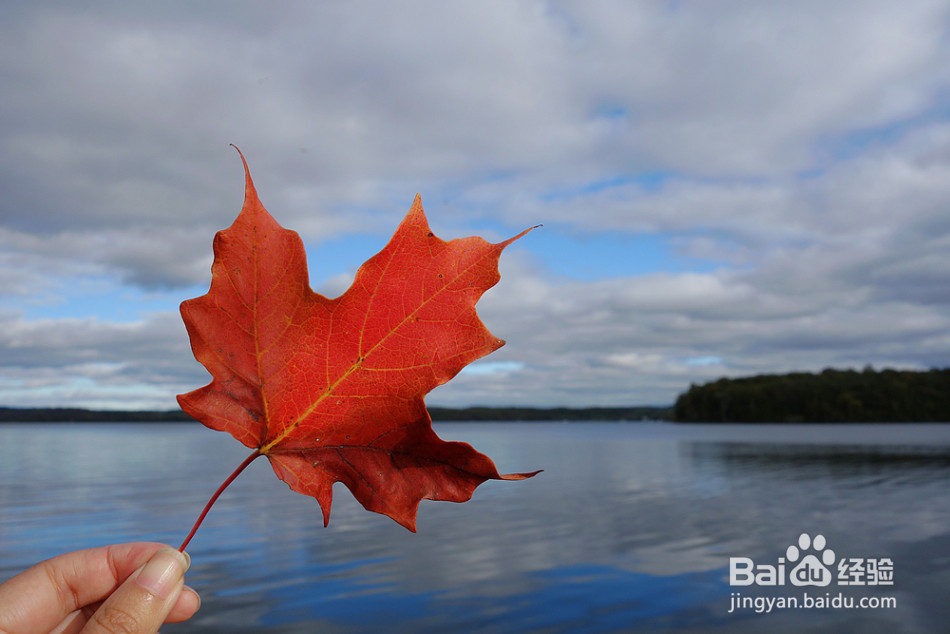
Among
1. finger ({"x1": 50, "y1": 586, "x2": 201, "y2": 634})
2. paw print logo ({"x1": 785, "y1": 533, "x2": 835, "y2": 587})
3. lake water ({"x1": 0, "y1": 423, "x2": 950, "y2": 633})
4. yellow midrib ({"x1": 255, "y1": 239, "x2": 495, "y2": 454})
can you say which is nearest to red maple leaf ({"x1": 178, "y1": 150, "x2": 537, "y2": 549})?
yellow midrib ({"x1": 255, "y1": 239, "x2": 495, "y2": 454})

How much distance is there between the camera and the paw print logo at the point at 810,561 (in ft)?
62.4

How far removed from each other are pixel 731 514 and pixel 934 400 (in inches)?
5894

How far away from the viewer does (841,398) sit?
144000 mm

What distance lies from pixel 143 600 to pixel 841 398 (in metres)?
168

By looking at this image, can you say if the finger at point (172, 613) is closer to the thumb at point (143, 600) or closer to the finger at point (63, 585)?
the finger at point (63, 585)

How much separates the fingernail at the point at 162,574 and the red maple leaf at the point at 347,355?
511 millimetres

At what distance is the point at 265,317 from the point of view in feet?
4.09

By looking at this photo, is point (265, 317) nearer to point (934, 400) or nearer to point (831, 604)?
point (831, 604)

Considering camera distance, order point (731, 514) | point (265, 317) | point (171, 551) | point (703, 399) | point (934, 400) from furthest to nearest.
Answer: point (703, 399), point (934, 400), point (731, 514), point (171, 551), point (265, 317)

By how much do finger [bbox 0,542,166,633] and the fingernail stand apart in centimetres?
24

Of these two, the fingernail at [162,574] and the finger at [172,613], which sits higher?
the fingernail at [162,574]

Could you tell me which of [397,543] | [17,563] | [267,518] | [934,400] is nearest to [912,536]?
[397,543]

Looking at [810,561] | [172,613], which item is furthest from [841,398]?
[172,613]

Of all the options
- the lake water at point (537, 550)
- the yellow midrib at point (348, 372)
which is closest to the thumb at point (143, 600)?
the yellow midrib at point (348, 372)
